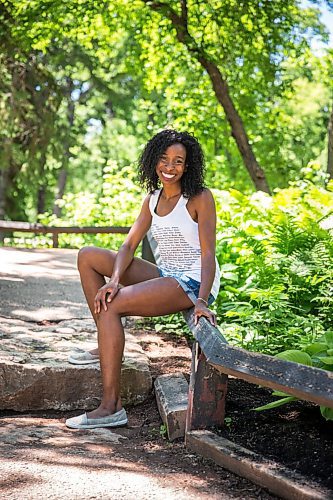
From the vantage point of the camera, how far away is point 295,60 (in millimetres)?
17344

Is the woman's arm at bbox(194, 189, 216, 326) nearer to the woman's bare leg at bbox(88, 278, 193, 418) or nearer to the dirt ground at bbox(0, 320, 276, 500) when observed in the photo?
the woman's bare leg at bbox(88, 278, 193, 418)

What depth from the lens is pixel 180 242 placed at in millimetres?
4789

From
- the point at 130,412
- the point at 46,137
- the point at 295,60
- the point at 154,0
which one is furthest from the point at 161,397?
the point at 46,137

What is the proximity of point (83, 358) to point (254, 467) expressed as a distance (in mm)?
1959

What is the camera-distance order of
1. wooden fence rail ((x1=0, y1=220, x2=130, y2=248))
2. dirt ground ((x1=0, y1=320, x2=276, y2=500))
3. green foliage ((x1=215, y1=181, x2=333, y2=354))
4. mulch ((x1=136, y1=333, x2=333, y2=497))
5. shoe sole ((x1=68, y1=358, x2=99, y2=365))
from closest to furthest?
dirt ground ((x1=0, y1=320, x2=276, y2=500)) < mulch ((x1=136, y1=333, x2=333, y2=497)) < shoe sole ((x1=68, y1=358, x2=99, y2=365)) < green foliage ((x1=215, y1=181, x2=333, y2=354)) < wooden fence rail ((x1=0, y1=220, x2=130, y2=248))

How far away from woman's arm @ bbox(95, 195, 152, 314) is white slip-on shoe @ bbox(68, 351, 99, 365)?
0.60 meters

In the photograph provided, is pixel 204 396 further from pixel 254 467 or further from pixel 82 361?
pixel 82 361

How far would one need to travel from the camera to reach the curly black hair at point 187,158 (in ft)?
15.8

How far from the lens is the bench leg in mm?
4035

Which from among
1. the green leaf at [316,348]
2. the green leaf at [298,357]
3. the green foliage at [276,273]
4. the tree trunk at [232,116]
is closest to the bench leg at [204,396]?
the green leaf at [298,357]

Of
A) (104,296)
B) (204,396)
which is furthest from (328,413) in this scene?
(104,296)

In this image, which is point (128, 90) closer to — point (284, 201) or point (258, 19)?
point (258, 19)

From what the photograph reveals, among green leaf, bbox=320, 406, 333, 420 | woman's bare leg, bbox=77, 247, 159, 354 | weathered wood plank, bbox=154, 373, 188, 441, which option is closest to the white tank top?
woman's bare leg, bbox=77, 247, 159, 354

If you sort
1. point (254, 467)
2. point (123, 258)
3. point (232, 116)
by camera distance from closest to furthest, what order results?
point (254, 467)
point (123, 258)
point (232, 116)
